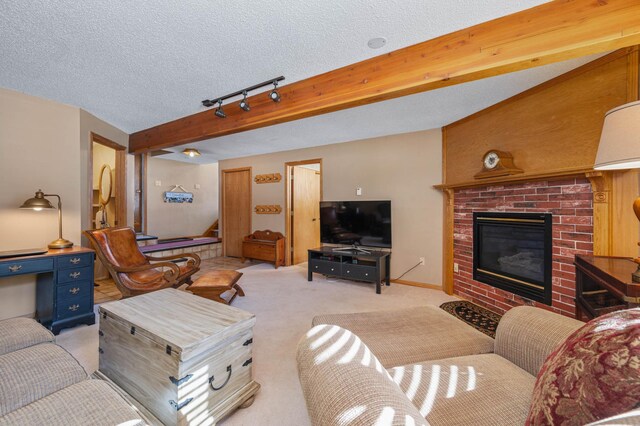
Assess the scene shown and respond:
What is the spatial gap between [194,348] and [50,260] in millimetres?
2166

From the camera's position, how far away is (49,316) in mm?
2379

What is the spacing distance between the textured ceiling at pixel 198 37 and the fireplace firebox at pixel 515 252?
1950mm

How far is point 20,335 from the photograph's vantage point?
133 cm

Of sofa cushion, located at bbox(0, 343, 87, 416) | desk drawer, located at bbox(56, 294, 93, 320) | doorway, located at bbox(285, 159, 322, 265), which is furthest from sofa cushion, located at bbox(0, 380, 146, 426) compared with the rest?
doorway, located at bbox(285, 159, 322, 265)

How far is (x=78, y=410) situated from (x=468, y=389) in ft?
4.73

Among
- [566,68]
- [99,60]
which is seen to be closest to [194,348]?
[99,60]

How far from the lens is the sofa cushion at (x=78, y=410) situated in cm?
85

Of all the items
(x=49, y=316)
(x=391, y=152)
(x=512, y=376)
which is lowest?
(x=49, y=316)

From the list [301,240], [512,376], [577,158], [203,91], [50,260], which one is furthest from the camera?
[301,240]

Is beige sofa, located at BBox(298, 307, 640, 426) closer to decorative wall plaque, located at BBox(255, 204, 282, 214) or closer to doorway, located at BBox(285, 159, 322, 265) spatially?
doorway, located at BBox(285, 159, 322, 265)

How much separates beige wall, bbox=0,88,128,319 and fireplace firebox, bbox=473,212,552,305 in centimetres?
479

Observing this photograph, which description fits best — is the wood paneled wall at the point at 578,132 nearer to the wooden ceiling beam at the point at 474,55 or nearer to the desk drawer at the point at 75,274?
the wooden ceiling beam at the point at 474,55

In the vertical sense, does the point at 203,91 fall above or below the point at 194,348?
above

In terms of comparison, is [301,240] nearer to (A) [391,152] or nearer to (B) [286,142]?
(B) [286,142]
